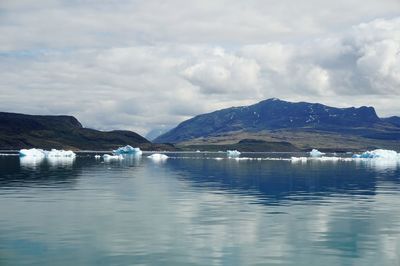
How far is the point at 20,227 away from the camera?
39062 millimetres

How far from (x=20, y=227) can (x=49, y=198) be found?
765 inches

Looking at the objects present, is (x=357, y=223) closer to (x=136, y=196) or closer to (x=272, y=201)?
(x=272, y=201)

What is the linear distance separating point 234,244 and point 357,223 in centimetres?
1384

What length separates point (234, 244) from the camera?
110ft

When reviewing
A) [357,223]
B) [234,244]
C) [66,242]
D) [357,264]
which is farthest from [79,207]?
[357,264]

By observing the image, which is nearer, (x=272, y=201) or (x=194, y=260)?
(x=194, y=260)

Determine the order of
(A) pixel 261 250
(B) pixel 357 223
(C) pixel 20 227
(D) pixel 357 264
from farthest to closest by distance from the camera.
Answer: (B) pixel 357 223
(C) pixel 20 227
(A) pixel 261 250
(D) pixel 357 264

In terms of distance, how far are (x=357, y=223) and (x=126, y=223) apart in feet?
59.5

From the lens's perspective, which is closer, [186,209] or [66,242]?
[66,242]

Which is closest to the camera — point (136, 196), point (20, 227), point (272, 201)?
point (20, 227)

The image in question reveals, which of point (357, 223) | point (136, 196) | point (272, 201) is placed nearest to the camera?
point (357, 223)

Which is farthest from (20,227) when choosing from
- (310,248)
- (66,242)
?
(310,248)

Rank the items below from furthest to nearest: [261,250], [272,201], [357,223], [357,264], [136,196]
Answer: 1. [136,196]
2. [272,201]
3. [357,223]
4. [261,250]
5. [357,264]

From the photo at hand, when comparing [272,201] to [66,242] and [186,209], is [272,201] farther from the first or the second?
[66,242]
